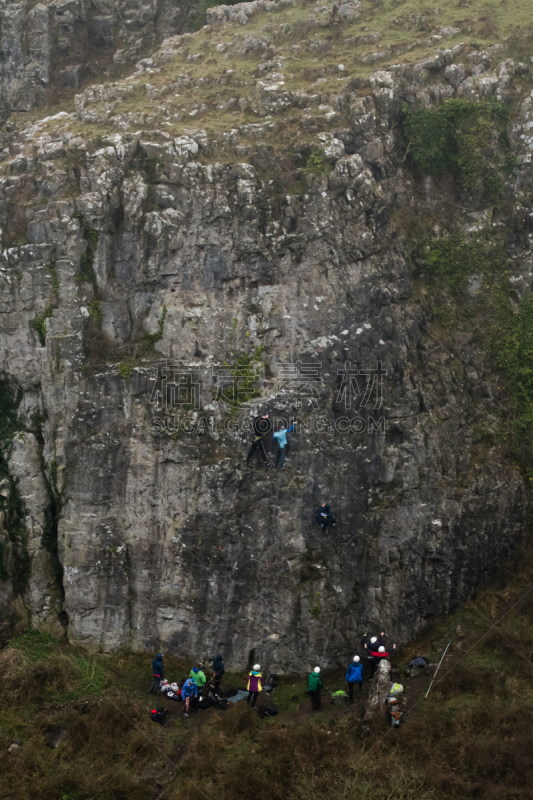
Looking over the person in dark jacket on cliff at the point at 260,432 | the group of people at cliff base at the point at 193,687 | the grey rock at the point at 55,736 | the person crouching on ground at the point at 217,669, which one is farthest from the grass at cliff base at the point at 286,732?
the person in dark jacket on cliff at the point at 260,432

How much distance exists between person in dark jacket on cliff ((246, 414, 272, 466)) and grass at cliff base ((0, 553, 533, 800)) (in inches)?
239

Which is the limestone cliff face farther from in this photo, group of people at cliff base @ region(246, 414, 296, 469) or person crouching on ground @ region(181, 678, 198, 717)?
person crouching on ground @ region(181, 678, 198, 717)

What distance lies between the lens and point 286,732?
52.9ft

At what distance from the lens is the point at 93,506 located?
19.2 meters

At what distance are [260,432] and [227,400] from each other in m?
1.26

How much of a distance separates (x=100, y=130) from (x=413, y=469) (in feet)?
42.9

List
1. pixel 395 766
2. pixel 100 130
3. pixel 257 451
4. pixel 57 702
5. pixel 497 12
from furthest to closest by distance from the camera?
pixel 497 12 → pixel 100 130 → pixel 257 451 → pixel 57 702 → pixel 395 766

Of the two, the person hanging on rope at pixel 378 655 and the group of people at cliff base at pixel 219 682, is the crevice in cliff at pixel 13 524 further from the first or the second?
the person hanging on rope at pixel 378 655

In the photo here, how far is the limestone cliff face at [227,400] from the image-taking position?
61.9 feet

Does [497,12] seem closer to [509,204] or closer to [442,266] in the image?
[509,204]

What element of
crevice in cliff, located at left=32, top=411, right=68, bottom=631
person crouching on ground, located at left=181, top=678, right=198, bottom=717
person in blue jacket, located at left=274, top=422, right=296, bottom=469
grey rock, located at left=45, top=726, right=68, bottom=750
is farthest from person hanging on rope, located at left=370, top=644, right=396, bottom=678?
crevice in cliff, located at left=32, top=411, right=68, bottom=631

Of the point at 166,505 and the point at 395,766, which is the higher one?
the point at 166,505


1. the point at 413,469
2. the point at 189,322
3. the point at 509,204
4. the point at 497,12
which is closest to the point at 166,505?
the point at 189,322

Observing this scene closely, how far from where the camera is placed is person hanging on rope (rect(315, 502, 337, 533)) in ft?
61.0
